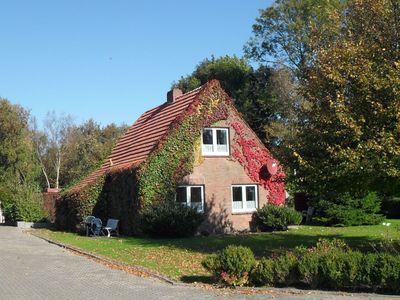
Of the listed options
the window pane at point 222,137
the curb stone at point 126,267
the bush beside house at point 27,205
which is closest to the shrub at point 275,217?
the window pane at point 222,137

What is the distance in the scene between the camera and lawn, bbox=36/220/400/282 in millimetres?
14867

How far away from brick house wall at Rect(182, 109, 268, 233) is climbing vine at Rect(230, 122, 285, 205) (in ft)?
0.91

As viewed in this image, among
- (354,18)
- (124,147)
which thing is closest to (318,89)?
(354,18)

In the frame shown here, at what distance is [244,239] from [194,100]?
769cm

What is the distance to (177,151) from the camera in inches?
994

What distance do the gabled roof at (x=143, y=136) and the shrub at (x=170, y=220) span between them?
2636 millimetres

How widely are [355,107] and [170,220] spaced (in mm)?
11083

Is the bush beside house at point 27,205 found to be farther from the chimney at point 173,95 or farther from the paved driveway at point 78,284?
the paved driveway at point 78,284

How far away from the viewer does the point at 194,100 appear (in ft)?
84.8

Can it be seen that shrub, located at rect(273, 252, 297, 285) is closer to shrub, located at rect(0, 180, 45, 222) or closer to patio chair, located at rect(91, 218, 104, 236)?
patio chair, located at rect(91, 218, 104, 236)

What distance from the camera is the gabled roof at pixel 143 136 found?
26.9 m

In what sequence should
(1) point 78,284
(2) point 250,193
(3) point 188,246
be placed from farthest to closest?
(2) point 250,193 → (3) point 188,246 → (1) point 78,284

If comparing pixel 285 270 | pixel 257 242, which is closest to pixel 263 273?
pixel 285 270

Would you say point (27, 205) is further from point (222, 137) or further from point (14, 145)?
point (14, 145)
